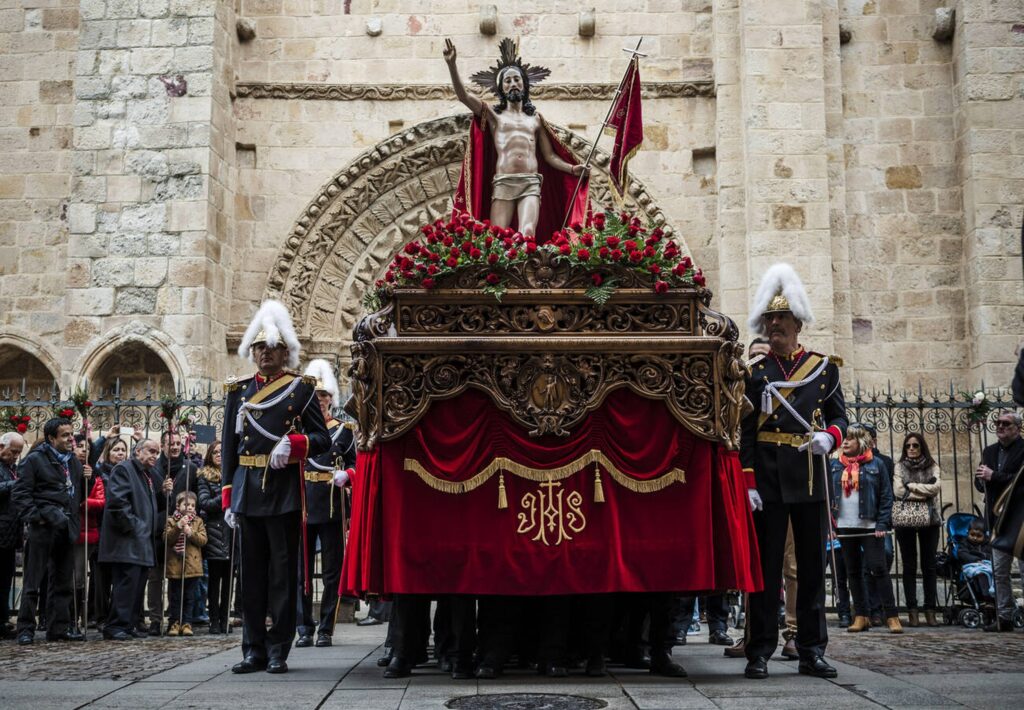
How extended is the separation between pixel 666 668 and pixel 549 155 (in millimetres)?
3956

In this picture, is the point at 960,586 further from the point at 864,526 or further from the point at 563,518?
the point at 563,518

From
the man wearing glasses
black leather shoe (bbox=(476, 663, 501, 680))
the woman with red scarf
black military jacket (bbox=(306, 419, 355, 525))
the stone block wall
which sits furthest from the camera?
the stone block wall

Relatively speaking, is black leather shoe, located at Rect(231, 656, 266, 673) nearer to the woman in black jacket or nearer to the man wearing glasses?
the woman in black jacket

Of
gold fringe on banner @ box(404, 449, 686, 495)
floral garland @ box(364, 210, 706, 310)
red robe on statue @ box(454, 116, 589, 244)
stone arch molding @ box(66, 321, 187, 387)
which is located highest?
red robe on statue @ box(454, 116, 589, 244)

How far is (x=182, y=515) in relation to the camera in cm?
1170

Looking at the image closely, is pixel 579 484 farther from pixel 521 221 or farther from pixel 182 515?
pixel 182 515

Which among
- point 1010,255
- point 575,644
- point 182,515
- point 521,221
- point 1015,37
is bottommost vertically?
point 575,644

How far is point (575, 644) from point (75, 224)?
10.9m

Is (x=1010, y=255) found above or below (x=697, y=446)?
above

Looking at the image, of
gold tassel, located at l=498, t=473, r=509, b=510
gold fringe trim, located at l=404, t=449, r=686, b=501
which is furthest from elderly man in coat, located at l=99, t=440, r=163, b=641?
gold tassel, located at l=498, t=473, r=509, b=510

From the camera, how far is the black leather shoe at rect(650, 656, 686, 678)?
680 cm

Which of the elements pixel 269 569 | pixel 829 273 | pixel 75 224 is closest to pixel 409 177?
pixel 75 224

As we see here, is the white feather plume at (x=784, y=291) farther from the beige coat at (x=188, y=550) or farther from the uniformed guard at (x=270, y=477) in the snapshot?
the beige coat at (x=188, y=550)

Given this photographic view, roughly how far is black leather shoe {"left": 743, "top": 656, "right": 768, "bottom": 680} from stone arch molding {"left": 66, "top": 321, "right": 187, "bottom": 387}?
34.0 ft
